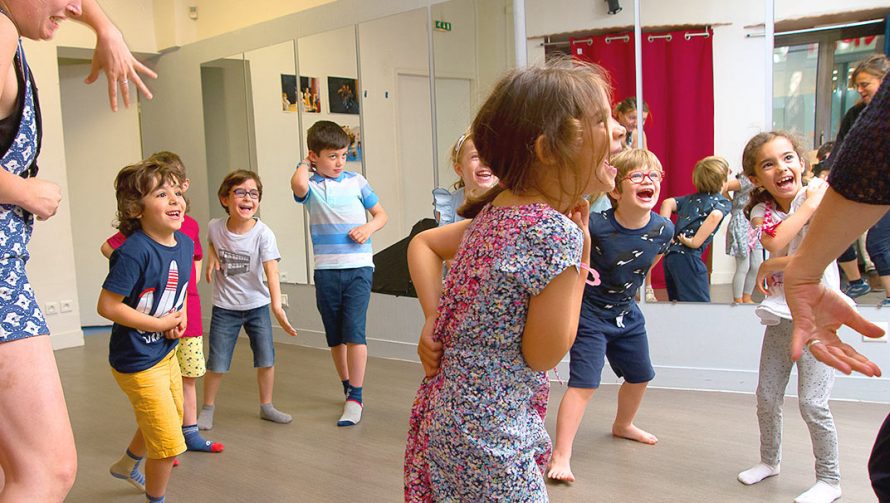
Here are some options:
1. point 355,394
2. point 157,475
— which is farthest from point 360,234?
point 157,475

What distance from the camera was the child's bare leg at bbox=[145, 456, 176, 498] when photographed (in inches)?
98.3

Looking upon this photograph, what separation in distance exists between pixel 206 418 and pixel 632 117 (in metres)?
2.92

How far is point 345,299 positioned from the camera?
12.6 feet

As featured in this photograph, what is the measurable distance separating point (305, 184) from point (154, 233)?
132 cm

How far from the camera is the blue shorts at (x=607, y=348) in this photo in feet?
9.79

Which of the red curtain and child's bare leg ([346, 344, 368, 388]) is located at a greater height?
the red curtain

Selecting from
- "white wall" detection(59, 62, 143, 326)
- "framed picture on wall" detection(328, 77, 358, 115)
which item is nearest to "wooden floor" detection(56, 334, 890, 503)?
"framed picture on wall" detection(328, 77, 358, 115)

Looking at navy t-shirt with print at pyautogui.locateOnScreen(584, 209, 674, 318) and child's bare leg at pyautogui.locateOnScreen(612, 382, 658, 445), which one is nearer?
navy t-shirt with print at pyautogui.locateOnScreen(584, 209, 674, 318)

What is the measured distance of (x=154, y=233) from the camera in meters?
2.56

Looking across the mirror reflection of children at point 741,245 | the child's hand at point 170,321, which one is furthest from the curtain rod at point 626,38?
the child's hand at point 170,321

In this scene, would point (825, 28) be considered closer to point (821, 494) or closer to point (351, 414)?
point (821, 494)

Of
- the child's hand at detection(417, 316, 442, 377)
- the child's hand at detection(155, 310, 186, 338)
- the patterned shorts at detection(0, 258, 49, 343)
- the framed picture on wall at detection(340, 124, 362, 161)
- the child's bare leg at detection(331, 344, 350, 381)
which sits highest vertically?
the framed picture on wall at detection(340, 124, 362, 161)

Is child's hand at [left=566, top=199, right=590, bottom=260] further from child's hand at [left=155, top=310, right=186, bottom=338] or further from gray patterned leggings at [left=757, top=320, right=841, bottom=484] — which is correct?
child's hand at [left=155, top=310, right=186, bottom=338]

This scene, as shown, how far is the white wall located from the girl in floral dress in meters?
6.65
